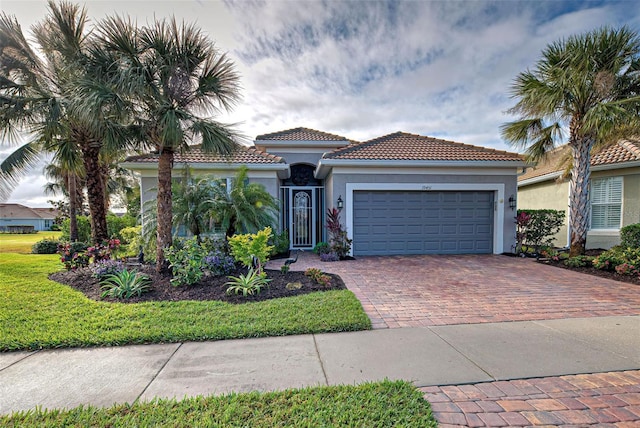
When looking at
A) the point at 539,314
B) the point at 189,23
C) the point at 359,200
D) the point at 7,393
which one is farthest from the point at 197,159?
the point at 539,314

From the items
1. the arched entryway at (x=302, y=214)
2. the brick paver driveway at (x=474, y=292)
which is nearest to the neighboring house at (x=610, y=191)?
the brick paver driveway at (x=474, y=292)

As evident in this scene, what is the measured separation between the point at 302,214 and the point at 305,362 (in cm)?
941

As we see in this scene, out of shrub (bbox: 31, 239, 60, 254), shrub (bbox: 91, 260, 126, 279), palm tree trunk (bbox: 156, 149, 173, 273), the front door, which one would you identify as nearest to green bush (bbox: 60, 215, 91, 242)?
shrub (bbox: 31, 239, 60, 254)

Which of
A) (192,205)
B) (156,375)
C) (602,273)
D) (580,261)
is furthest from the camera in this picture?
(580,261)

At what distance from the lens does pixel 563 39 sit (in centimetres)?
816

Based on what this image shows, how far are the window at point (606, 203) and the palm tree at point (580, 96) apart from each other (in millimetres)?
2428

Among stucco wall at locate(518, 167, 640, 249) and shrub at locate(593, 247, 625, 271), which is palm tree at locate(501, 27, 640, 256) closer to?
shrub at locate(593, 247, 625, 271)

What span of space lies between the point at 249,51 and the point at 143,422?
27.1 ft

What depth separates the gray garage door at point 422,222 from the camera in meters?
10.6

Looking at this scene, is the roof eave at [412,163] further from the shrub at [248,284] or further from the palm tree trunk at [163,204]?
the shrub at [248,284]

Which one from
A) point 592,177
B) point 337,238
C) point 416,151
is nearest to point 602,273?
point 592,177

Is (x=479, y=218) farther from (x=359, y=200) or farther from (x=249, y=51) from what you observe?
(x=249, y=51)

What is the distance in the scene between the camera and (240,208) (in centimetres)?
805

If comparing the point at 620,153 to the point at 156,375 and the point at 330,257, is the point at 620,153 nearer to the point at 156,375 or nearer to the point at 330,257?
the point at 330,257
